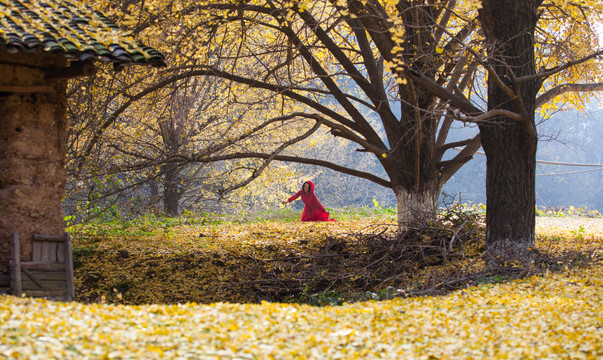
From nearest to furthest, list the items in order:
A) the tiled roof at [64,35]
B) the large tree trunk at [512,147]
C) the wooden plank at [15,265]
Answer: the tiled roof at [64,35], the wooden plank at [15,265], the large tree trunk at [512,147]

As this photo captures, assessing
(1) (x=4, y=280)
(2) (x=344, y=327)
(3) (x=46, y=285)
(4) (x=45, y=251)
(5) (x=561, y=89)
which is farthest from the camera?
(5) (x=561, y=89)

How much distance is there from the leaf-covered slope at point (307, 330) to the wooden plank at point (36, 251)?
163 centimetres

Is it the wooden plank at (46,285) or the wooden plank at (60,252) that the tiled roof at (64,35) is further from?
the wooden plank at (46,285)

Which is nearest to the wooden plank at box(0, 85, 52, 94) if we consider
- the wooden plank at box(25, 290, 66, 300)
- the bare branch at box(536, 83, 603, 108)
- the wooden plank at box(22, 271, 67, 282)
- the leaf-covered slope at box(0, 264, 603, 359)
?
the wooden plank at box(22, 271, 67, 282)

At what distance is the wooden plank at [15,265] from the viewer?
6.16 m

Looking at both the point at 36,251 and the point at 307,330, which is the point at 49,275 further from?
the point at 307,330

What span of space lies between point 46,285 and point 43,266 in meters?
0.23

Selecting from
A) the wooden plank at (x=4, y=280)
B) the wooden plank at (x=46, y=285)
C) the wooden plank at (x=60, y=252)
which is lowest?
the wooden plank at (x=46, y=285)

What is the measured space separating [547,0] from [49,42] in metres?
9.46

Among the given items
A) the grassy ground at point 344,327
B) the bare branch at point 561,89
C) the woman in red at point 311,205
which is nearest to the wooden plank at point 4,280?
the grassy ground at point 344,327

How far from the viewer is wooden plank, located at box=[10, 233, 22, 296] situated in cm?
616

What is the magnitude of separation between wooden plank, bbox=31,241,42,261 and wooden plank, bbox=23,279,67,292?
0.33 meters

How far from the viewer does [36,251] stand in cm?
660

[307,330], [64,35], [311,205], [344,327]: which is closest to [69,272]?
[64,35]
